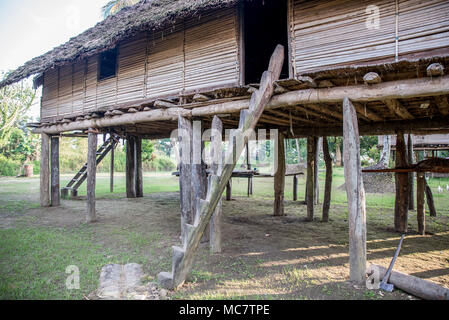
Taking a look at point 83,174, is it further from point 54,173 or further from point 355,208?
point 355,208

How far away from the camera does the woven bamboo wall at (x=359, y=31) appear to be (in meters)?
4.17

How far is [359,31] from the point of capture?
15.4 ft

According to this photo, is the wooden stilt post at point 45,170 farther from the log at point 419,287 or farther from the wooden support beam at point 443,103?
the wooden support beam at point 443,103

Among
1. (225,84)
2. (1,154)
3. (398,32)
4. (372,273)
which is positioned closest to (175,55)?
(225,84)

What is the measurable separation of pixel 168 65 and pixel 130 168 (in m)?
8.20

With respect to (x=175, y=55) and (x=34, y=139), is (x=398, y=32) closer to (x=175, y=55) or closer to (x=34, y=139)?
(x=175, y=55)

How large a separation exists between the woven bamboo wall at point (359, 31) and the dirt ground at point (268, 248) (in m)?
3.64

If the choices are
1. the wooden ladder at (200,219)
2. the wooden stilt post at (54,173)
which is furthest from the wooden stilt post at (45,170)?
the wooden ladder at (200,219)

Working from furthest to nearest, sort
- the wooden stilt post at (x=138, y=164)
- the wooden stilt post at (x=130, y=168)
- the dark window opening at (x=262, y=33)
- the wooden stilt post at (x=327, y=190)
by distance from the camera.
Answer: the wooden stilt post at (x=138, y=164) < the wooden stilt post at (x=130, y=168) < the wooden stilt post at (x=327, y=190) < the dark window opening at (x=262, y=33)

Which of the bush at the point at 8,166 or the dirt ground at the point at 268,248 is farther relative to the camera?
the bush at the point at 8,166

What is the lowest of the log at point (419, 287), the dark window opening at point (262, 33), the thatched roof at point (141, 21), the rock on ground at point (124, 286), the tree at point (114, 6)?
the rock on ground at point (124, 286)

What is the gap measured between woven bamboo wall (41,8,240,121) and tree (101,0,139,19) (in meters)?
13.1

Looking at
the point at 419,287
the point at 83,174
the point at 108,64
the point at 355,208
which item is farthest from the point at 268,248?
the point at 83,174

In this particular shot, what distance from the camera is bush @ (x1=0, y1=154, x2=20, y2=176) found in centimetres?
2570
